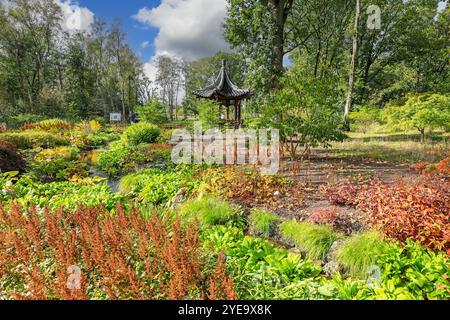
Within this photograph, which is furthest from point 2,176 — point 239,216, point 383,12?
point 383,12

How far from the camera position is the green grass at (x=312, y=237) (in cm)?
338

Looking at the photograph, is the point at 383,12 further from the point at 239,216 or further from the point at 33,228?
the point at 33,228

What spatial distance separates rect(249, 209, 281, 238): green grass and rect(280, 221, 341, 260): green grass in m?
0.20

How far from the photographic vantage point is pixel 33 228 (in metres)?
2.67

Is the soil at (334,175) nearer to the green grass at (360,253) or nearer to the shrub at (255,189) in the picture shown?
the shrub at (255,189)

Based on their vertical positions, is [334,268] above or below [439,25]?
below

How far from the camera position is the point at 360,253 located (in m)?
3.04

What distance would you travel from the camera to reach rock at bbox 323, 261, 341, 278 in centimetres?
310

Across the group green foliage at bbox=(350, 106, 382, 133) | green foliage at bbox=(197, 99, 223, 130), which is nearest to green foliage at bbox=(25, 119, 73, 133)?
green foliage at bbox=(197, 99, 223, 130)

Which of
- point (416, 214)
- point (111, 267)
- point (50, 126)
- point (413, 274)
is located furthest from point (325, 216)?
point (50, 126)

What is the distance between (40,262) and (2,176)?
4997 millimetres

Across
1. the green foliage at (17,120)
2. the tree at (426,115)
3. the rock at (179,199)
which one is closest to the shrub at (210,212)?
the rock at (179,199)

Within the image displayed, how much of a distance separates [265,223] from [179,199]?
1956mm

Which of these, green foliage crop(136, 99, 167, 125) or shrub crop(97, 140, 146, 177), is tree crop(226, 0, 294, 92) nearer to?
shrub crop(97, 140, 146, 177)
